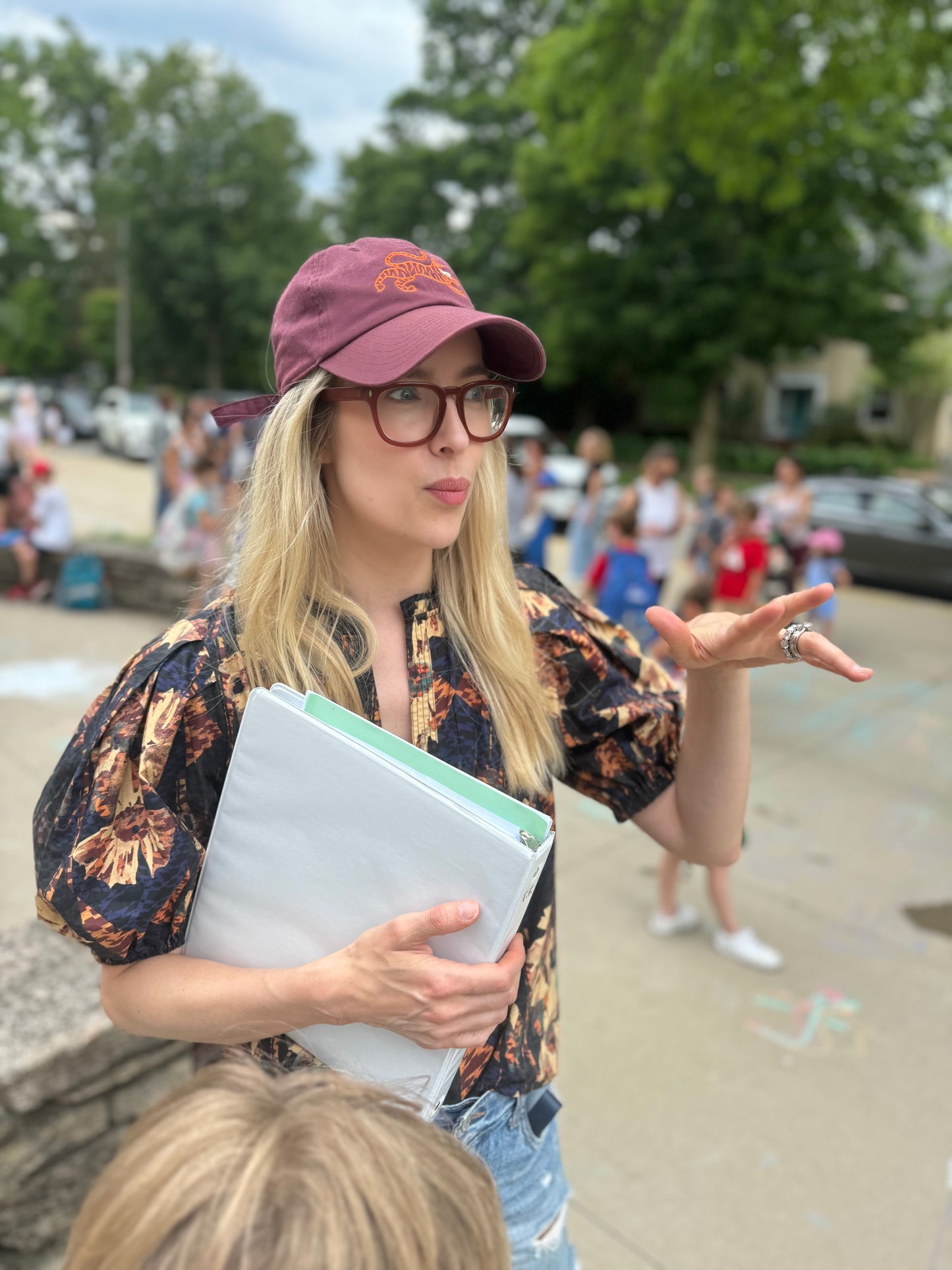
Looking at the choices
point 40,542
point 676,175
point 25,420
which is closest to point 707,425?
point 676,175

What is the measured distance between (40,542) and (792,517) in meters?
6.26

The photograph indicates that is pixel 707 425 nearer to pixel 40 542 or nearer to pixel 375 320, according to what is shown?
pixel 40 542

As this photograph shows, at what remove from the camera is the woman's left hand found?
3.58ft

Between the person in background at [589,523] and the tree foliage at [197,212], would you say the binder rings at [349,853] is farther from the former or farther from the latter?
the tree foliage at [197,212]

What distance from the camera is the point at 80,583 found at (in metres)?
7.37

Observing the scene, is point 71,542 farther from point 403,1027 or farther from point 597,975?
point 403,1027

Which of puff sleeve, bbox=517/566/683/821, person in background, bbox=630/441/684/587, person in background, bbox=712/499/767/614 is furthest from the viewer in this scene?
person in background, bbox=630/441/684/587

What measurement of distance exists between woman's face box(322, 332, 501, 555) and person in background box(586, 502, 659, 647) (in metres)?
4.20

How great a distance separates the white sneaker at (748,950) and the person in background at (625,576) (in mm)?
2325

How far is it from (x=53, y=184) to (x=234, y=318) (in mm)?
18621

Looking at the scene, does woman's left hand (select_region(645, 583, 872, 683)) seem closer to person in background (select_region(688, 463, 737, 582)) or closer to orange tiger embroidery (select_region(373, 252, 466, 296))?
orange tiger embroidery (select_region(373, 252, 466, 296))

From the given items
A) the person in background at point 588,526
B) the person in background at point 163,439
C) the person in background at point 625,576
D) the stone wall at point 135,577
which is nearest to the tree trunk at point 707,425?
the person in background at point 163,439

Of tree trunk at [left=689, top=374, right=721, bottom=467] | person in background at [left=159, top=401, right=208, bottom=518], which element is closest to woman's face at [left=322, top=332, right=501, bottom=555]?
person in background at [left=159, top=401, right=208, bottom=518]

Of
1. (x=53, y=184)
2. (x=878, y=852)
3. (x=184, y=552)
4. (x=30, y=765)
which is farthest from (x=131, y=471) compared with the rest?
(x=53, y=184)
